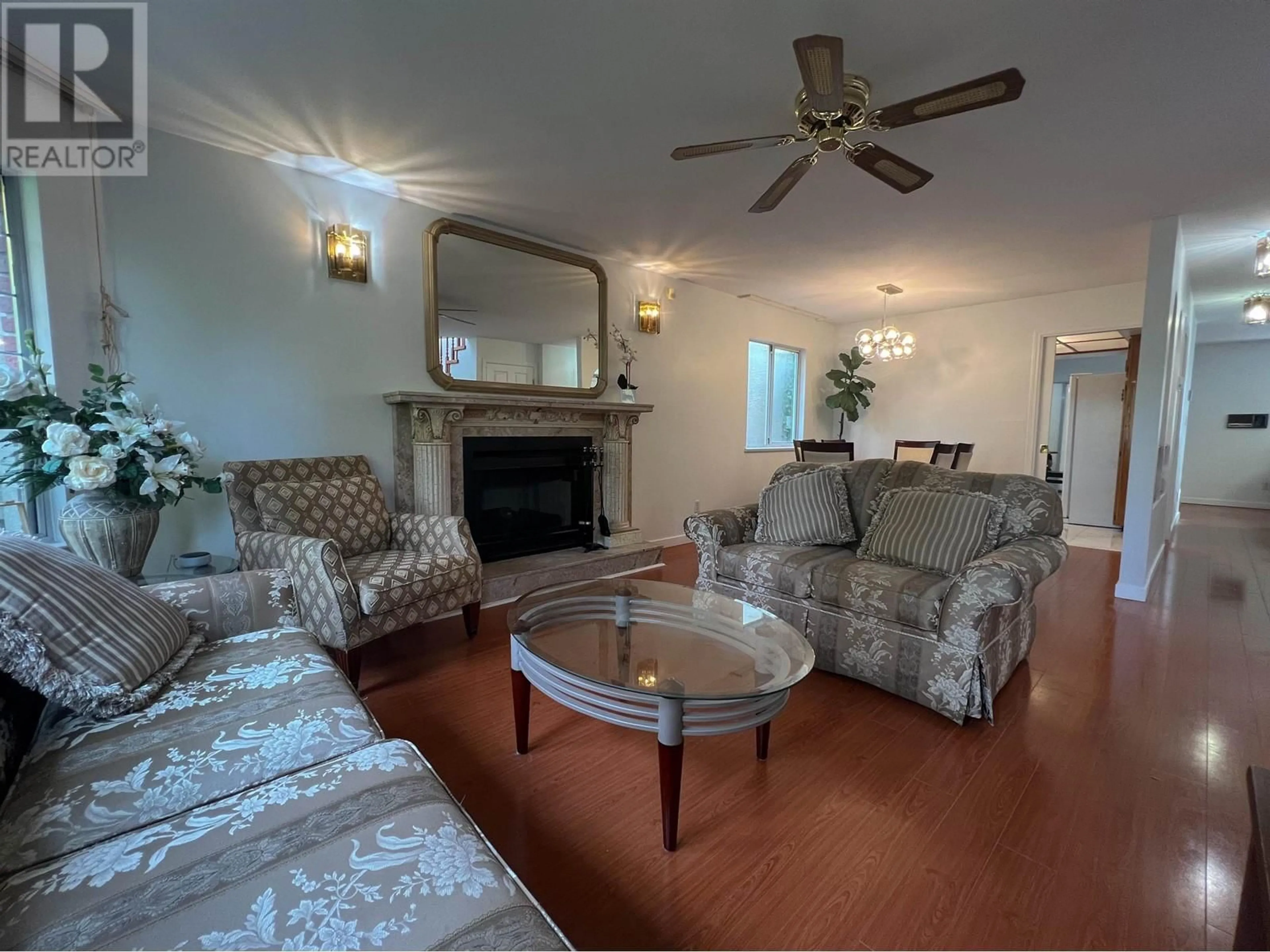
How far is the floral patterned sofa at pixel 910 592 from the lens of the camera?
1.97m

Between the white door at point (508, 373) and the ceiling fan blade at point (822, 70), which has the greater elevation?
the ceiling fan blade at point (822, 70)

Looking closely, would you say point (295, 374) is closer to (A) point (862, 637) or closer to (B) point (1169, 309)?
(A) point (862, 637)

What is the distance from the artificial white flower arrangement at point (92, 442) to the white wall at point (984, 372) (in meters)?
6.39

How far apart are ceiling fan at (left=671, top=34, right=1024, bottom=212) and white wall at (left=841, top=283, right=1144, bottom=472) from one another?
401 cm

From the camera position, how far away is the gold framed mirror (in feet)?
11.0

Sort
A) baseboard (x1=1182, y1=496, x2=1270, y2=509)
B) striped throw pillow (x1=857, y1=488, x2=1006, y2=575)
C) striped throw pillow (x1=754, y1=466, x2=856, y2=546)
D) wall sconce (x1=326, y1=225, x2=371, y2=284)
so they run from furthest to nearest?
baseboard (x1=1182, y1=496, x2=1270, y2=509) → wall sconce (x1=326, y1=225, x2=371, y2=284) → striped throw pillow (x1=754, y1=466, x2=856, y2=546) → striped throw pillow (x1=857, y1=488, x2=1006, y2=575)

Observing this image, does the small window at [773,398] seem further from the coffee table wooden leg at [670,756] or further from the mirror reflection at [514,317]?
the coffee table wooden leg at [670,756]

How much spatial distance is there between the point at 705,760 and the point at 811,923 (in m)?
0.62

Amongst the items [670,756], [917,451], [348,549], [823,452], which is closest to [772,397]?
[823,452]

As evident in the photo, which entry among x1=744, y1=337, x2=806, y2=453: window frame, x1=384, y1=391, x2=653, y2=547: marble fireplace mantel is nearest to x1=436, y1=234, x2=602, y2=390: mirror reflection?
x1=384, y1=391, x2=653, y2=547: marble fireplace mantel

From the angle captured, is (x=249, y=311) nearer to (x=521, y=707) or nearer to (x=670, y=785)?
(x=521, y=707)

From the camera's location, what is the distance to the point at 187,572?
2.09 m

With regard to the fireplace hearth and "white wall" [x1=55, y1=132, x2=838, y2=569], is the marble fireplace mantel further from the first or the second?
"white wall" [x1=55, y1=132, x2=838, y2=569]

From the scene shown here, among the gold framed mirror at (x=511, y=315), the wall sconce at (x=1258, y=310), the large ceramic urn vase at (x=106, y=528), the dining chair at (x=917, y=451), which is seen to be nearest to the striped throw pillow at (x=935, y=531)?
the gold framed mirror at (x=511, y=315)
